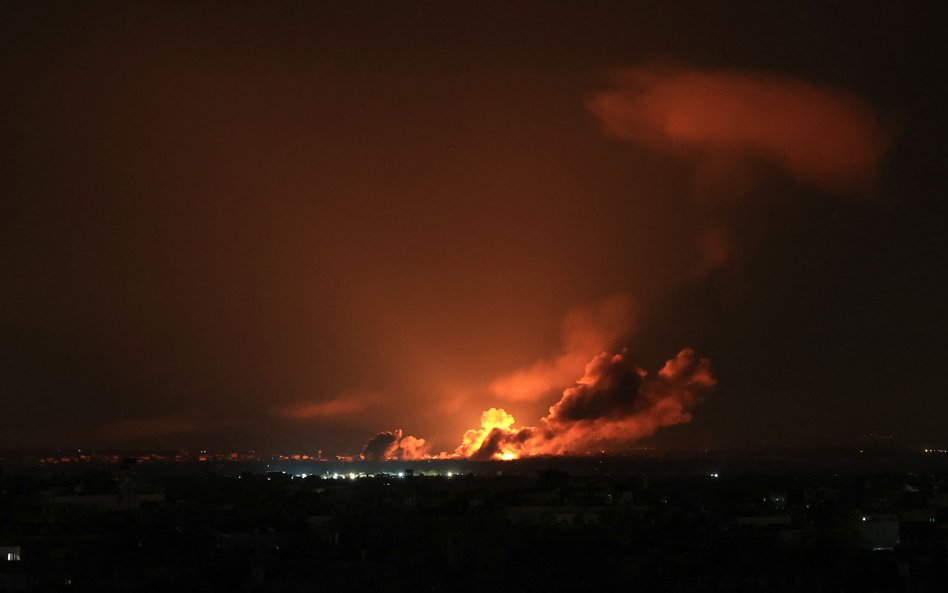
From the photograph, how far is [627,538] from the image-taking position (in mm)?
56281

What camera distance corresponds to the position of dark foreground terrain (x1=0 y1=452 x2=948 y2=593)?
46.7 m

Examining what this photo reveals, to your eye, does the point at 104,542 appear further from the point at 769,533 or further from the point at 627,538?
the point at 769,533

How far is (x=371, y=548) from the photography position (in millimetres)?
52750

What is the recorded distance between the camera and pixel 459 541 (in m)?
54.0

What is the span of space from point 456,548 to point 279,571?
6.01 m

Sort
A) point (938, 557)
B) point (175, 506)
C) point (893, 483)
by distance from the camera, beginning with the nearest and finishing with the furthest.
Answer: point (938, 557) → point (175, 506) → point (893, 483)

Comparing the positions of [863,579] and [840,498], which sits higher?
[840,498]

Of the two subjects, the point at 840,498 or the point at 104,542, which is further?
the point at 840,498

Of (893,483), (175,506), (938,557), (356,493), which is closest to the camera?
(938,557)

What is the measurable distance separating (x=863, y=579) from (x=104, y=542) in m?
19.8

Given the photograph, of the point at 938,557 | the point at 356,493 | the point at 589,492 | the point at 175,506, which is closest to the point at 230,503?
the point at 175,506

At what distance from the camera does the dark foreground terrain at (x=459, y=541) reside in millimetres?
46656

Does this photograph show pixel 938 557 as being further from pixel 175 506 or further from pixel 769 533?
pixel 175 506

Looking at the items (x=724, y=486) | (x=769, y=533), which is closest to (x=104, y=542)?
(x=769, y=533)
